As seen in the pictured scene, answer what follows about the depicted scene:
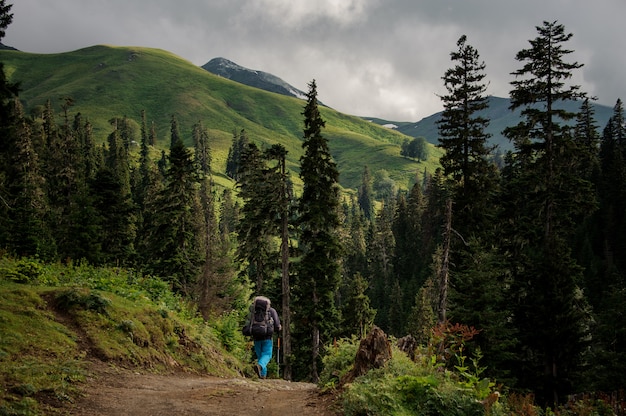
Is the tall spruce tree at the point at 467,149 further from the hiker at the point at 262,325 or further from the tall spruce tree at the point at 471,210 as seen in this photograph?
the hiker at the point at 262,325

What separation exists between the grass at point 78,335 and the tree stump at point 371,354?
4564 millimetres

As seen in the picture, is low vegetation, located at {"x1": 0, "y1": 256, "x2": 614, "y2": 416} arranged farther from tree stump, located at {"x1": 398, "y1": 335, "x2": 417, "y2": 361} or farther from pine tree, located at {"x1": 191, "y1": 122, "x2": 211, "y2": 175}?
pine tree, located at {"x1": 191, "y1": 122, "x2": 211, "y2": 175}

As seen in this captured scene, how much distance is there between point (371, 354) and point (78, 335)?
6.00m

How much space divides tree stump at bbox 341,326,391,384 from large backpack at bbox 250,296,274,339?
3.62 metres

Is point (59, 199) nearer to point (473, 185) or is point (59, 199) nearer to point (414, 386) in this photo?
point (473, 185)

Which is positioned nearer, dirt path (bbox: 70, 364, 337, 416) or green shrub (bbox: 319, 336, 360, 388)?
dirt path (bbox: 70, 364, 337, 416)

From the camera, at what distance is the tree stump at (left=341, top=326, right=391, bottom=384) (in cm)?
736

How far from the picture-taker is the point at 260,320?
10.9 m

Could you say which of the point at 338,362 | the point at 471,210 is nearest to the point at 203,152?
the point at 471,210

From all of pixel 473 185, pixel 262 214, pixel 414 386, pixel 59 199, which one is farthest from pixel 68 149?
pixel 414 386

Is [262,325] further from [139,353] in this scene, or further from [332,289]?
[332,289]

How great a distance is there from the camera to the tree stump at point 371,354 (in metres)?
7.36

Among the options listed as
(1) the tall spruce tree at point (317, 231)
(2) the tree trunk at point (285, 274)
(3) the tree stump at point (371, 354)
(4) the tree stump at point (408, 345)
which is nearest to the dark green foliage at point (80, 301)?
(3) the tree stump at point (371, 354)

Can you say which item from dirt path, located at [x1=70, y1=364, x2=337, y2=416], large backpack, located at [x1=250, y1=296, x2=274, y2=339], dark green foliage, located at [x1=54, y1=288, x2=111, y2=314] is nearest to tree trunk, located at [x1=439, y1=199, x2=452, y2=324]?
large backpack, located at [x1=250, y1=296, x2=274, y2=339]
